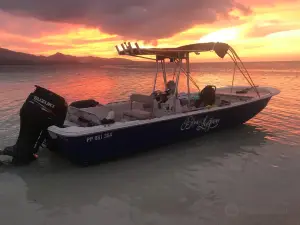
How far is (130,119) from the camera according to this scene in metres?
8.30

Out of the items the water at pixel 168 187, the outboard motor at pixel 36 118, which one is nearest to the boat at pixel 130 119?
the outboard motor at pixel 36 118

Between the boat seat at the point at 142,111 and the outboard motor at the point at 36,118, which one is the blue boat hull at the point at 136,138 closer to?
the outboard motor at the point at 36,118

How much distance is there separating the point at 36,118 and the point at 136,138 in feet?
7.54

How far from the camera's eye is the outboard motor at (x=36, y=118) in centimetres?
631

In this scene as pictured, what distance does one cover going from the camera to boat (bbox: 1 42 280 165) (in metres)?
6.36

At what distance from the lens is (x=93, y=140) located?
21.1ft

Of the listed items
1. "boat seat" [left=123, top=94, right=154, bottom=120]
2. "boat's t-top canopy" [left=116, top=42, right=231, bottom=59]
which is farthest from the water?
"boat's t-top canopy" [left=116, top=42, right=231, bottom=59]

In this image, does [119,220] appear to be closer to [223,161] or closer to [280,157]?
[223,161]

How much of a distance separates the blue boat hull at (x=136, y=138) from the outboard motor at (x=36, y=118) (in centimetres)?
44

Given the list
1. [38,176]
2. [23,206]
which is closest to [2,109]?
[38,176]

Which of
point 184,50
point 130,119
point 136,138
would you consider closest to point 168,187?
point 136,138

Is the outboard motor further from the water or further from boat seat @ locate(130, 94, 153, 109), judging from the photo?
boat seat @ locate(130, 94, 153, 109)

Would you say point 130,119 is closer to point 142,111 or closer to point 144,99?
point 142,111

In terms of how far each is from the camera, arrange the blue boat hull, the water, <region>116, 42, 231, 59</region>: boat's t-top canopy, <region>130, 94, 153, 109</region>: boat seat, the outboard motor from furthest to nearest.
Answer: <region>130, 94, 153, 109</region>: boat seat < <region>116, 42, 231, 59</region>: boat's t-top canopy < the blue boat hull < the outboard motor < the water
